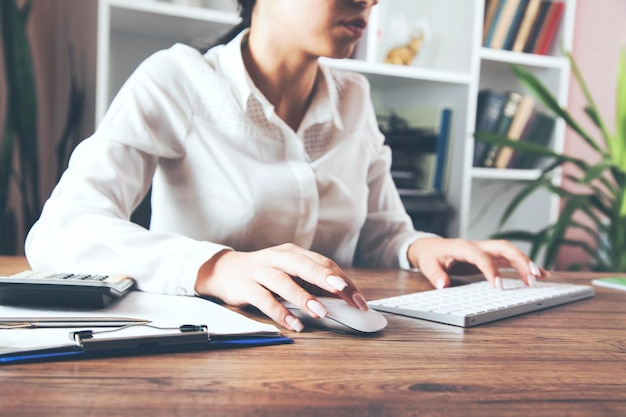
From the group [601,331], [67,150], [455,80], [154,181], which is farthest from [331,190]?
[455,80]

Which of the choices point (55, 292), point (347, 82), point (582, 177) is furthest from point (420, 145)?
point (55, 292)

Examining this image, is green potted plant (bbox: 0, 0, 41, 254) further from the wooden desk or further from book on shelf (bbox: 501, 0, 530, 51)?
book on shelf (bbox: 501, 0, 530, 51)

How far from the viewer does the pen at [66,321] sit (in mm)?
527

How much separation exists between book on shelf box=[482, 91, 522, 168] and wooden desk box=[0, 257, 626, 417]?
183 cm

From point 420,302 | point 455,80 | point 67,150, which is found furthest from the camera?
point 455,80

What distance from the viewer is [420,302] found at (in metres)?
0.73

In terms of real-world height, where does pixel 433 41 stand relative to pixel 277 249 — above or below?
above

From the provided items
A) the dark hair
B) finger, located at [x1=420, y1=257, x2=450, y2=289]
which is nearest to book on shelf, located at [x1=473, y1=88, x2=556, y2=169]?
the dark hair

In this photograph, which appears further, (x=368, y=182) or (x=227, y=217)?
(x=368, y=182)

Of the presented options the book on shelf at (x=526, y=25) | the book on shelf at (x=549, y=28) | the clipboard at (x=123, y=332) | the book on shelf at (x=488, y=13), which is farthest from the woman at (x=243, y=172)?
the book on shelf at (x=549, y=28)

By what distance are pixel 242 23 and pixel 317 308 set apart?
0.82m

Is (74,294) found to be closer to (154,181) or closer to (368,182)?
(154,181)

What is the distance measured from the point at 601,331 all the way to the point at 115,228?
22.2 inches

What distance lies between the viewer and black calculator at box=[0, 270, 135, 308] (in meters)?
0.58
